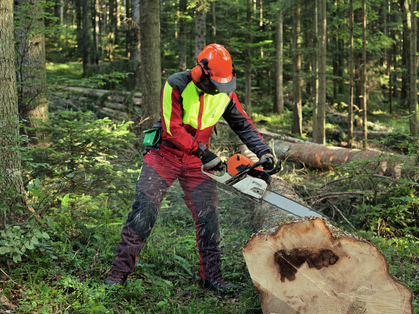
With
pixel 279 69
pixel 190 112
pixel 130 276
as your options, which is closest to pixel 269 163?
pixel 190 112

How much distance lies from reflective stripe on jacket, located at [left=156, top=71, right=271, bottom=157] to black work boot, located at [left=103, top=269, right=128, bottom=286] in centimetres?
118

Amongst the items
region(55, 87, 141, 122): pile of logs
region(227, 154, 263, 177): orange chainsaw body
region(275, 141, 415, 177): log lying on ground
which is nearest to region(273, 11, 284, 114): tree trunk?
region(275, 141, 415, 177): log lying on ground

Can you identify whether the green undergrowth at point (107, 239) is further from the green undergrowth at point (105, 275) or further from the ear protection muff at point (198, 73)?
the ear protection muff at point (198, 73)

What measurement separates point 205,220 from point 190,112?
3.33 ft

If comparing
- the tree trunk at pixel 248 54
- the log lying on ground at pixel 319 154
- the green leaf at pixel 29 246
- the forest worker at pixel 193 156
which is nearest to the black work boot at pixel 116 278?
the forest worker at pixel 193 156

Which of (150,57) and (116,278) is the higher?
(150,57)

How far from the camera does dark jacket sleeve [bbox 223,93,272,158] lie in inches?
124

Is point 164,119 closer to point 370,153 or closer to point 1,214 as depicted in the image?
point 1,214

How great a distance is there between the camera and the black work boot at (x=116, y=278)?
268cm

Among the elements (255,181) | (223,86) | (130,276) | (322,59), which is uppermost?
(322,59)

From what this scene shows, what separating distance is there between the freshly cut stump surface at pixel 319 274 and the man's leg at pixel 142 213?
0.95 meters

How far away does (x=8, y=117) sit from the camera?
263cm

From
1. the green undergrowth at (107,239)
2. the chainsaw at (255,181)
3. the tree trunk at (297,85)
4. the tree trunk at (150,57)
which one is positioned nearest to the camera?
the green undergrowth at (107,239)

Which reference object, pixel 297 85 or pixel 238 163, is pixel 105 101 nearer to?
pixel 238 163
